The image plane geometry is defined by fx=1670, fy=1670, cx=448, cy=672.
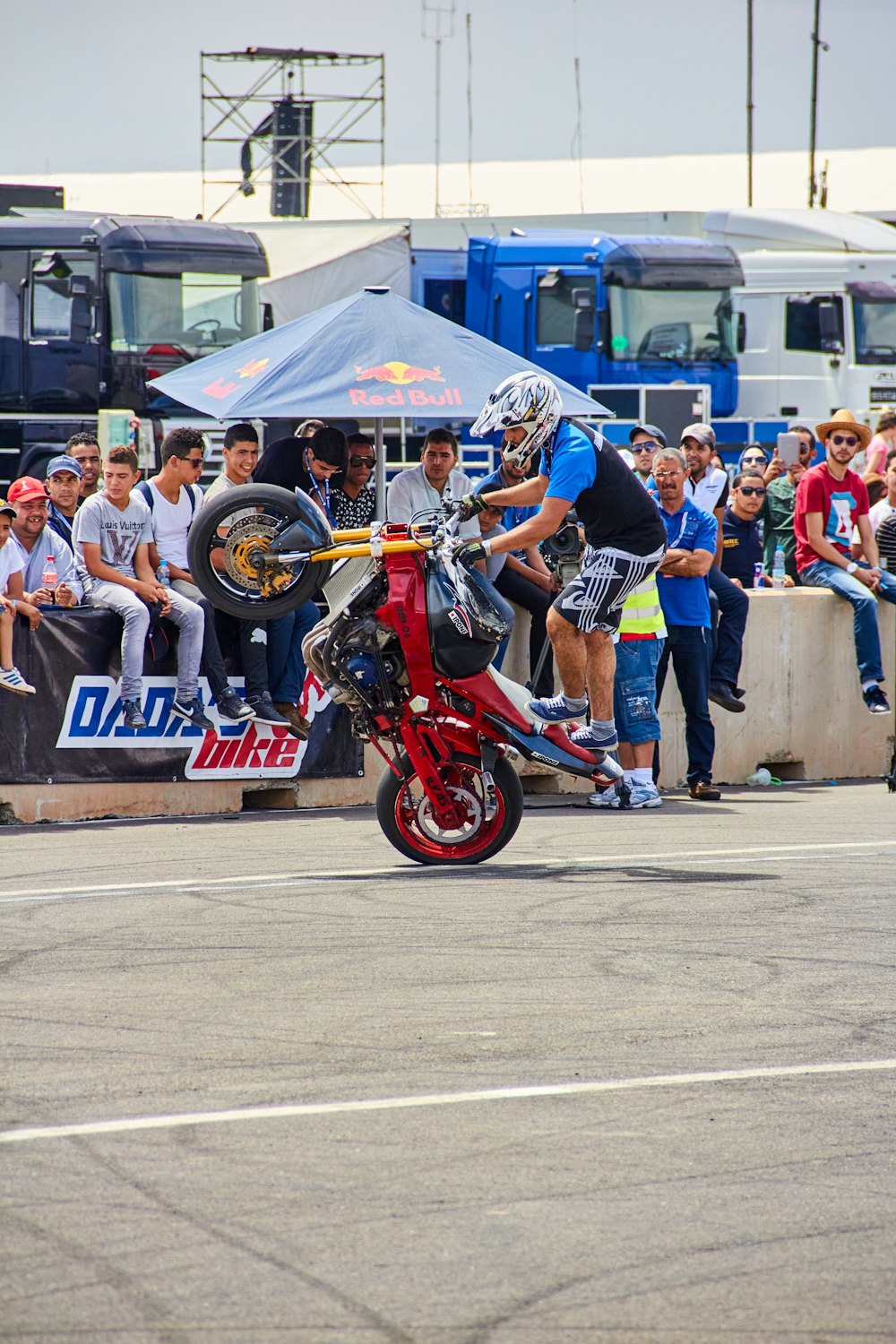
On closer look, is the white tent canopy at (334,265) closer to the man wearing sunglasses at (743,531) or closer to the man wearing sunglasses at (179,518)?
the man wearing sunglasses at (743,531)

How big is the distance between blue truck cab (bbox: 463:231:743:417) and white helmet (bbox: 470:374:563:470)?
1558cm

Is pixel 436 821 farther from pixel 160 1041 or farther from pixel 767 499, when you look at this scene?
pixel 767 499

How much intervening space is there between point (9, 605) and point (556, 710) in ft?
11.1

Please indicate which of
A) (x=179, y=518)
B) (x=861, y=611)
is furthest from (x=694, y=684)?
(x=179, y=518)

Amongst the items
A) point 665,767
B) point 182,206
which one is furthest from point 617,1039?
point 182,206

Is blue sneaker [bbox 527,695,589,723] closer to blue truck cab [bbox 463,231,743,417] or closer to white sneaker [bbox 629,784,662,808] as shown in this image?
white sneaker [bbox 629,784,662,808]

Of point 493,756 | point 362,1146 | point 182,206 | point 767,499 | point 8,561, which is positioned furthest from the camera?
point 182,206

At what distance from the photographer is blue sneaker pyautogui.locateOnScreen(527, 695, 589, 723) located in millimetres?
7828

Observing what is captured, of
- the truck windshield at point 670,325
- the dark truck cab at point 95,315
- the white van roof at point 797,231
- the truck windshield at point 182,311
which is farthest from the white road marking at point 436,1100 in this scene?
the white van roof at point 797,231

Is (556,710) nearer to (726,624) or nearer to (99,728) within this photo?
(99,728)

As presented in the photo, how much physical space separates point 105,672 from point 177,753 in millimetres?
646

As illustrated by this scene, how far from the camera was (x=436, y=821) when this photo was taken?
24.8ft

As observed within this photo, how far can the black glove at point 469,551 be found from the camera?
7316mm

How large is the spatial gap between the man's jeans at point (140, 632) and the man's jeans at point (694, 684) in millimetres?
3050
